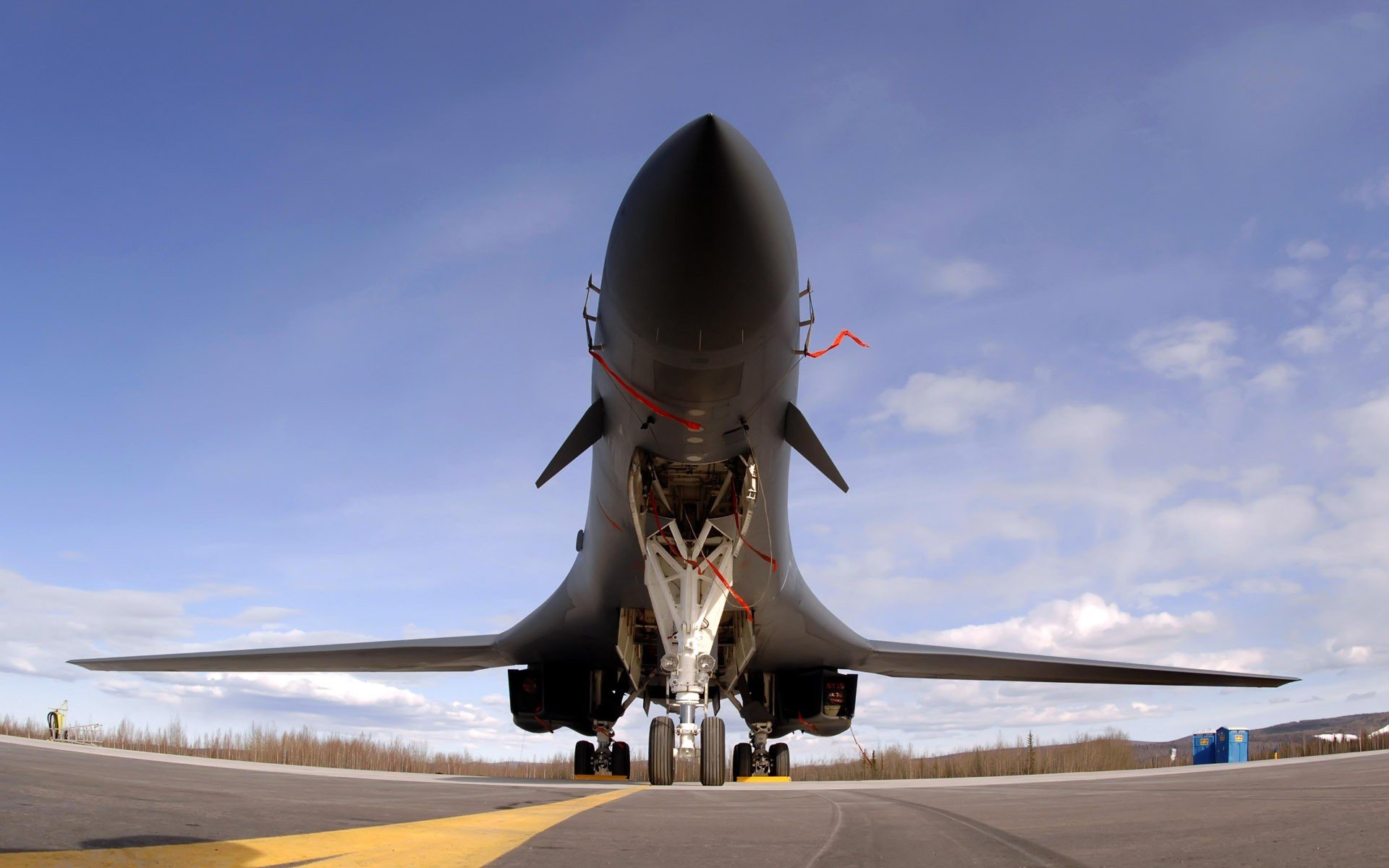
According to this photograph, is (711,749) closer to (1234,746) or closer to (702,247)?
(702,247)

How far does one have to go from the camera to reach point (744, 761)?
13.3m

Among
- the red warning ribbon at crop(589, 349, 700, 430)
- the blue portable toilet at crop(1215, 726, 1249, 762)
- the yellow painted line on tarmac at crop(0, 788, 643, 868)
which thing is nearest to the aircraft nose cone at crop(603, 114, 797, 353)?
the red warning ribbon at crop(589, 349, 700, 430)

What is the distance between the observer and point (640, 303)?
→ 5.51 meters

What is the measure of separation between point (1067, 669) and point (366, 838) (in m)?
13.8

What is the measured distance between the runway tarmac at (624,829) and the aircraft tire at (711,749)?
298 cm

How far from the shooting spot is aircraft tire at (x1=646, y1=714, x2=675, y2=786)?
7.46 meters

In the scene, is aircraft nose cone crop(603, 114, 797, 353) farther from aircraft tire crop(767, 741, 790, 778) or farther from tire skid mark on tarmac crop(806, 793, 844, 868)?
aircraft tire crop(767, 741, 790, 778)

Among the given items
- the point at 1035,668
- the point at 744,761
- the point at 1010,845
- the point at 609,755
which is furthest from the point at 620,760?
the point at 1010,845

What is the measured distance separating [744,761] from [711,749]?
6.77 metres

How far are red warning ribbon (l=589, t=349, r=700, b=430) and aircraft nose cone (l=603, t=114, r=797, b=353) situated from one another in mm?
700

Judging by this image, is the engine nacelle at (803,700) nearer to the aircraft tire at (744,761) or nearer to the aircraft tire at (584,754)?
the aircraft tire at (744,761)

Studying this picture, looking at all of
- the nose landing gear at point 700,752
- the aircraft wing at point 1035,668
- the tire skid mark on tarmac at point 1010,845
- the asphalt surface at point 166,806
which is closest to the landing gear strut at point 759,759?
the aircraft wing at point 1035,668

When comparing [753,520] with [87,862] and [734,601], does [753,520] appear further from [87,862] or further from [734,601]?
[87,862]

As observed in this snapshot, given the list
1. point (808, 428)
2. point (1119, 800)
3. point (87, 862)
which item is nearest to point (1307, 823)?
point (1119, 800)
